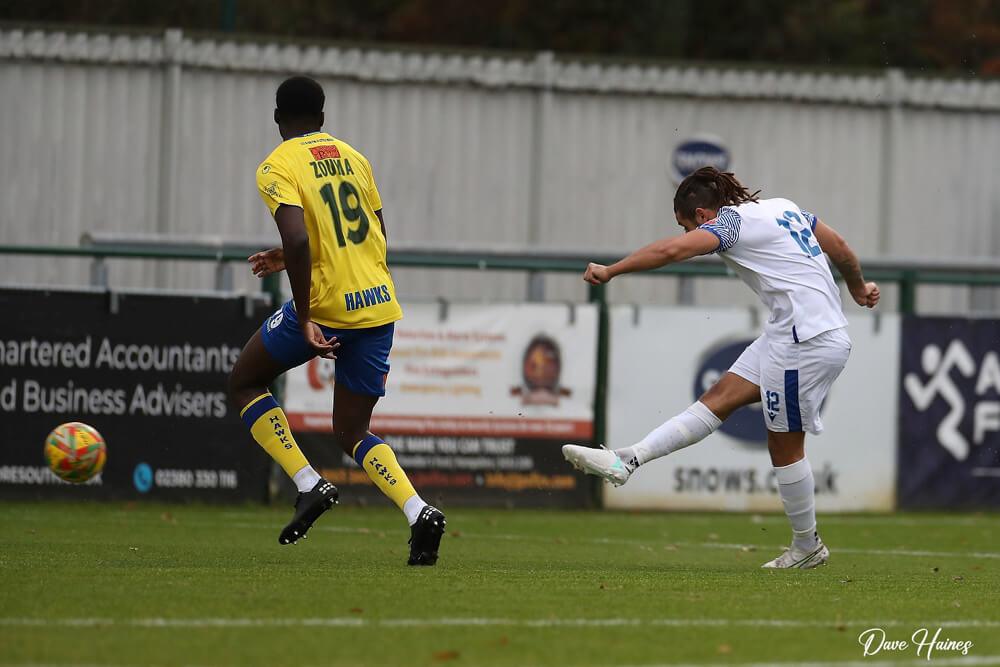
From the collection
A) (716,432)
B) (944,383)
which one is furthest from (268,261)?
(944,383)

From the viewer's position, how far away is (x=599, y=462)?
7.28m

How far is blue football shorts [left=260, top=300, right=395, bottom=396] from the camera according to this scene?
23.4 ft

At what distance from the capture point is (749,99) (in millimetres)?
18391

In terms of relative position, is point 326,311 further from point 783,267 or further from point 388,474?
point 783,267

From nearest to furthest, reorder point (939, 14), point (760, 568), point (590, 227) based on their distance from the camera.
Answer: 1. point (760, 568)
2. point (590, 227)
3. point (939, 14)

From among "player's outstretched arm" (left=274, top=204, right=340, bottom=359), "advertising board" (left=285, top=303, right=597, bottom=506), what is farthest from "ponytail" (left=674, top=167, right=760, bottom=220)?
"advertising board" (left=285, top=303, right=597, bottom=506)

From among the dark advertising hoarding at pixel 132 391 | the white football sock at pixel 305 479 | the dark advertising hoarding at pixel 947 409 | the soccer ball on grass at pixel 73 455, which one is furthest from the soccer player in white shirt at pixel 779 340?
the dark advertising hoarding at pixel 947 409

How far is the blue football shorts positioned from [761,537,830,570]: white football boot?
2192 millimetres

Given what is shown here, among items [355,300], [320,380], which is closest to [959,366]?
[320,380]

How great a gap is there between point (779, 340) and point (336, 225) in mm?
2191

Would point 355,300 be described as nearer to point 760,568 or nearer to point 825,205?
point 760,568

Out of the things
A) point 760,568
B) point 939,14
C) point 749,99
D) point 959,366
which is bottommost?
point 760,568

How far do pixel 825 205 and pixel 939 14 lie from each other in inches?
549

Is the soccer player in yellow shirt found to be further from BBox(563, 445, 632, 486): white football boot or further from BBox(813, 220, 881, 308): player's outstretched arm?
BBox(813, 220, 881, 308): player's outstretched arm
